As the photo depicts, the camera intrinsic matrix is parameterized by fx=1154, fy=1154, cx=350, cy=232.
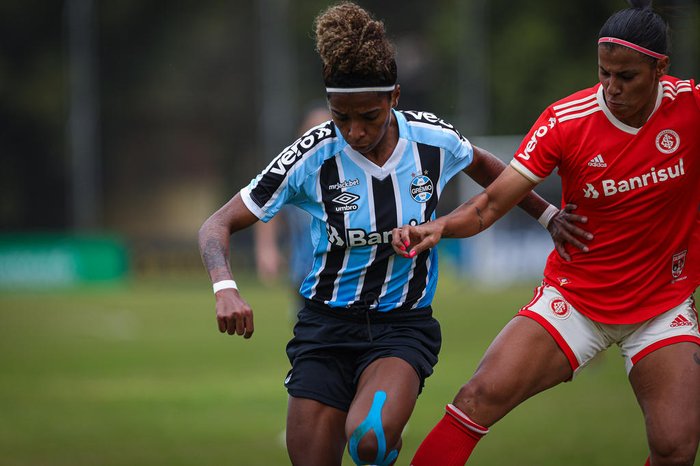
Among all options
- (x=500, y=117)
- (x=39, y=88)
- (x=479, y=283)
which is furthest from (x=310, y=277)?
(x=39, y=88)

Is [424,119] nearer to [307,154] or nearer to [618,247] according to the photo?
[307,154]

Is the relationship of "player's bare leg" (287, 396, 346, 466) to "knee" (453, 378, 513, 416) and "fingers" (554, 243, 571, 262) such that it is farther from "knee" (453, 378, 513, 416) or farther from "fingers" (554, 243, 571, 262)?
"fingers" (554, 243, 571, 262)

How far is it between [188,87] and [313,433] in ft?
81.9

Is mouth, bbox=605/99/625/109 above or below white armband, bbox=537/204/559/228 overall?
above

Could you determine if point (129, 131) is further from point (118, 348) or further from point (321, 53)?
point (321, 53)

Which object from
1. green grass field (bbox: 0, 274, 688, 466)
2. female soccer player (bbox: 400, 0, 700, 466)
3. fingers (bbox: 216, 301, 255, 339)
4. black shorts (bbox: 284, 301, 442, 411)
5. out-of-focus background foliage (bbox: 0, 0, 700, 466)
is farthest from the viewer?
out-of-focus background foliage (bbox: 0, 0, 700, 466)

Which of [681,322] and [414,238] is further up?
[414,238]

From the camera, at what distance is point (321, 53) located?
5.06 meters

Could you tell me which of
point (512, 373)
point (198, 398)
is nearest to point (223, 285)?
point (512, 373)

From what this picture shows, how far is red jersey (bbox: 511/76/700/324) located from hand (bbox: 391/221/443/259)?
551mm

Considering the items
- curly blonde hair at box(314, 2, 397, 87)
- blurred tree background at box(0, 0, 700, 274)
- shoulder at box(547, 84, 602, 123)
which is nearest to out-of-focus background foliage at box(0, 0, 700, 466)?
blurred tree background at box(0, 0, 700, 274)

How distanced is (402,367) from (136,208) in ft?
80.4

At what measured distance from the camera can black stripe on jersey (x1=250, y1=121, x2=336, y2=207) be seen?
5.13m

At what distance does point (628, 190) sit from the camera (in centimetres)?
513
